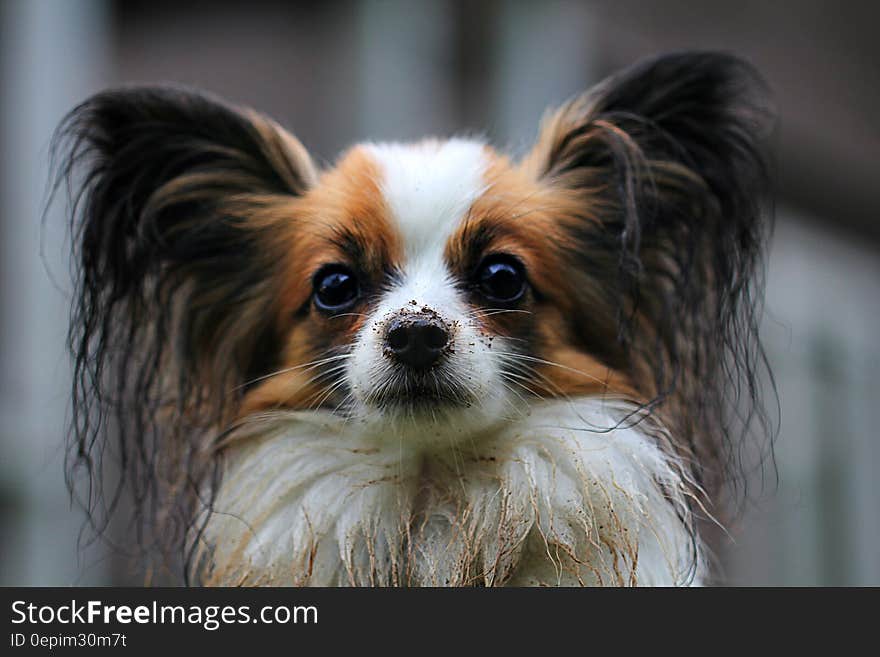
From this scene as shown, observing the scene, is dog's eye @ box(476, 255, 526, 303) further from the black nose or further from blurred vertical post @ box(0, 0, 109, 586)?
blurred vertical post @ box(0, 0, 109, 586)

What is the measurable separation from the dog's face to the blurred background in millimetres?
1591

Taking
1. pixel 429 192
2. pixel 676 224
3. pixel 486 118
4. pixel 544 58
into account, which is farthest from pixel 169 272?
pixel 486 118

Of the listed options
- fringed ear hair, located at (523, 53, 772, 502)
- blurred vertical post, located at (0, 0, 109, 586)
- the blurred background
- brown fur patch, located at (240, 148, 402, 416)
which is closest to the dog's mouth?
brown fur patch, located at (240, 148, 402, 416)

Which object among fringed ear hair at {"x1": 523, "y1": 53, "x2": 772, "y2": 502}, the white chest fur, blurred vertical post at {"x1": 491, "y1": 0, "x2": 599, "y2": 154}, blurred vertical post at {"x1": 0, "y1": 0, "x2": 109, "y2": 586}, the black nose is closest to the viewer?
the black nose

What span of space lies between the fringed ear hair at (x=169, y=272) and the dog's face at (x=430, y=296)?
108 millimetres

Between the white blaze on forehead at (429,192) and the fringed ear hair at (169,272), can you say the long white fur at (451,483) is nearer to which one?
the white blaze on forehead at (429,192)

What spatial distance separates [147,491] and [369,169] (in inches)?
29.1

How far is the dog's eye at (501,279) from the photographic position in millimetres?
1620

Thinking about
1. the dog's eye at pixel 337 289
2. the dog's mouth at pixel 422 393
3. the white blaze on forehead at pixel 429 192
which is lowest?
the dog's mouth at pixel 422 393

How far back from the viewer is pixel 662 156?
173 centimetres

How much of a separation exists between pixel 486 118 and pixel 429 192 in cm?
313

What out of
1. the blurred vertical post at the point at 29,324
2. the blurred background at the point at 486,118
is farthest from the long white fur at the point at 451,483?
the blurred vertical post at the point at 29,324

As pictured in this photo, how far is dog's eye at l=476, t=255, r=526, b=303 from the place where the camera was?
1620 millimetres

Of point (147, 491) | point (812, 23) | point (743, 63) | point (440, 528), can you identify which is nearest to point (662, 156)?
point (743, 63)
